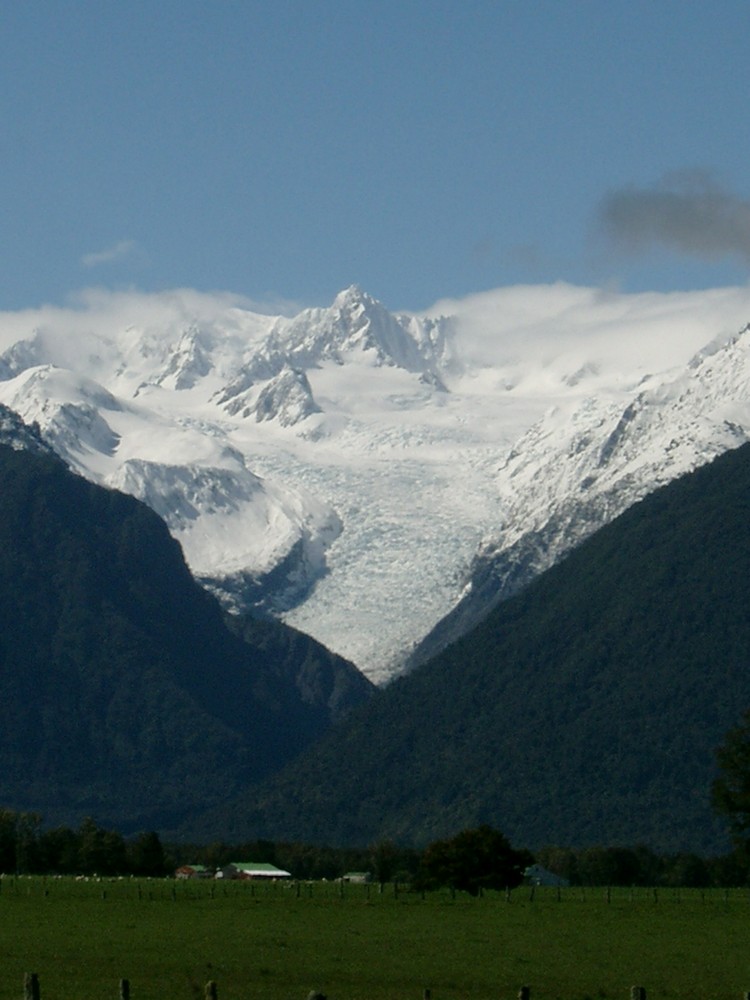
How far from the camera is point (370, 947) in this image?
79.5 meters

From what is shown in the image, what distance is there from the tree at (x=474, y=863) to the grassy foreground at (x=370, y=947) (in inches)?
483

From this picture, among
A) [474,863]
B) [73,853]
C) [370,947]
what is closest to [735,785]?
[474,863]

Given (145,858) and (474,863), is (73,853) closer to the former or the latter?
(145,858)

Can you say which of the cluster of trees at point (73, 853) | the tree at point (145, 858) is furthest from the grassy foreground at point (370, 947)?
the tree at point (145, 858)

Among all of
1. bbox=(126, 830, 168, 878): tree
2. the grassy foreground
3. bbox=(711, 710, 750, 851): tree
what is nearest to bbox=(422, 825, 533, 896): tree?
the grassy foreground

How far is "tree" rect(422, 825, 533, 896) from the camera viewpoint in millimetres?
131875

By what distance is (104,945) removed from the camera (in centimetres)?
7831

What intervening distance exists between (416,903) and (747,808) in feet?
94.3

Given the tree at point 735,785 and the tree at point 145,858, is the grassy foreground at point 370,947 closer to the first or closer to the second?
the tree at point 735,785

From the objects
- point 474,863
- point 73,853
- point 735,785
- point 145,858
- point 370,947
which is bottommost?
point 370,947

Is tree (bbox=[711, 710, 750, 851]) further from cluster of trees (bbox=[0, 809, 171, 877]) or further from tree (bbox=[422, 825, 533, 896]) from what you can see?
cluster of trees (bbox=[0, 809, 171, 877])

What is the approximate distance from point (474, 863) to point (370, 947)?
177ft

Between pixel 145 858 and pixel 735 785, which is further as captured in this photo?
pixel 145 858

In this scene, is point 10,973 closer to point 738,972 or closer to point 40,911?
point 738,972
